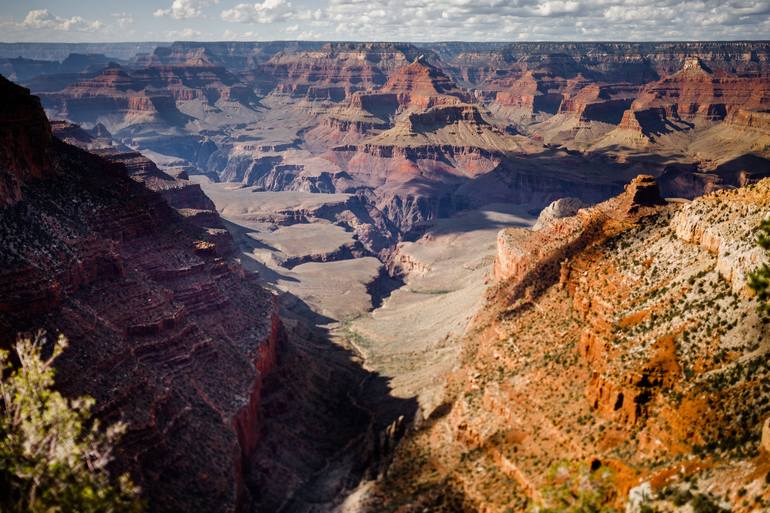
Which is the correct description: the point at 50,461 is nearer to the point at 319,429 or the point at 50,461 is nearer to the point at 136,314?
the point at 136,314

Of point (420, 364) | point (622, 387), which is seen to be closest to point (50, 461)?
point (622, 387)

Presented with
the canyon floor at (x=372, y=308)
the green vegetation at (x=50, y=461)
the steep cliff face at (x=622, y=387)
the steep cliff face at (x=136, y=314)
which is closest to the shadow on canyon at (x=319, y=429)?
the canyon floor at (x=372, y=308)

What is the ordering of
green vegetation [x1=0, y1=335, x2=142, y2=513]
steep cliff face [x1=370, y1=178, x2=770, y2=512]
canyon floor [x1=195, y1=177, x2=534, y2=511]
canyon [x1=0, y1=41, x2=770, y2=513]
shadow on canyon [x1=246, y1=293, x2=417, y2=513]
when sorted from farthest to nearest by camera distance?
canyon floor [x1=195, y1=177, x2=534, y2=511] < shadow on canyon [x1=246, y1=293, x2=417, y2=513] < canyon [x1=0, y1=41, x2=770, y2=513] < steep cliff face [x1=370, y1=178, x2=770, y2=512] < green vegetation [x1=0, y1=335, x2=142, y2=513]

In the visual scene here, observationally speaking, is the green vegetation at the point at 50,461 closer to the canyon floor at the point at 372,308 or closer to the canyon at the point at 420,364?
the canyon at the point at 420,364

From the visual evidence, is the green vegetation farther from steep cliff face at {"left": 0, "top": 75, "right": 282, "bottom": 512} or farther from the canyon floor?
the canyon floor

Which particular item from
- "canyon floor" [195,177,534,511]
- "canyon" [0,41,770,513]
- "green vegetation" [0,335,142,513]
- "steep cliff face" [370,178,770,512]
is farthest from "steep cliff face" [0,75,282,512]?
"green vegetation" [0,335,142,513]
